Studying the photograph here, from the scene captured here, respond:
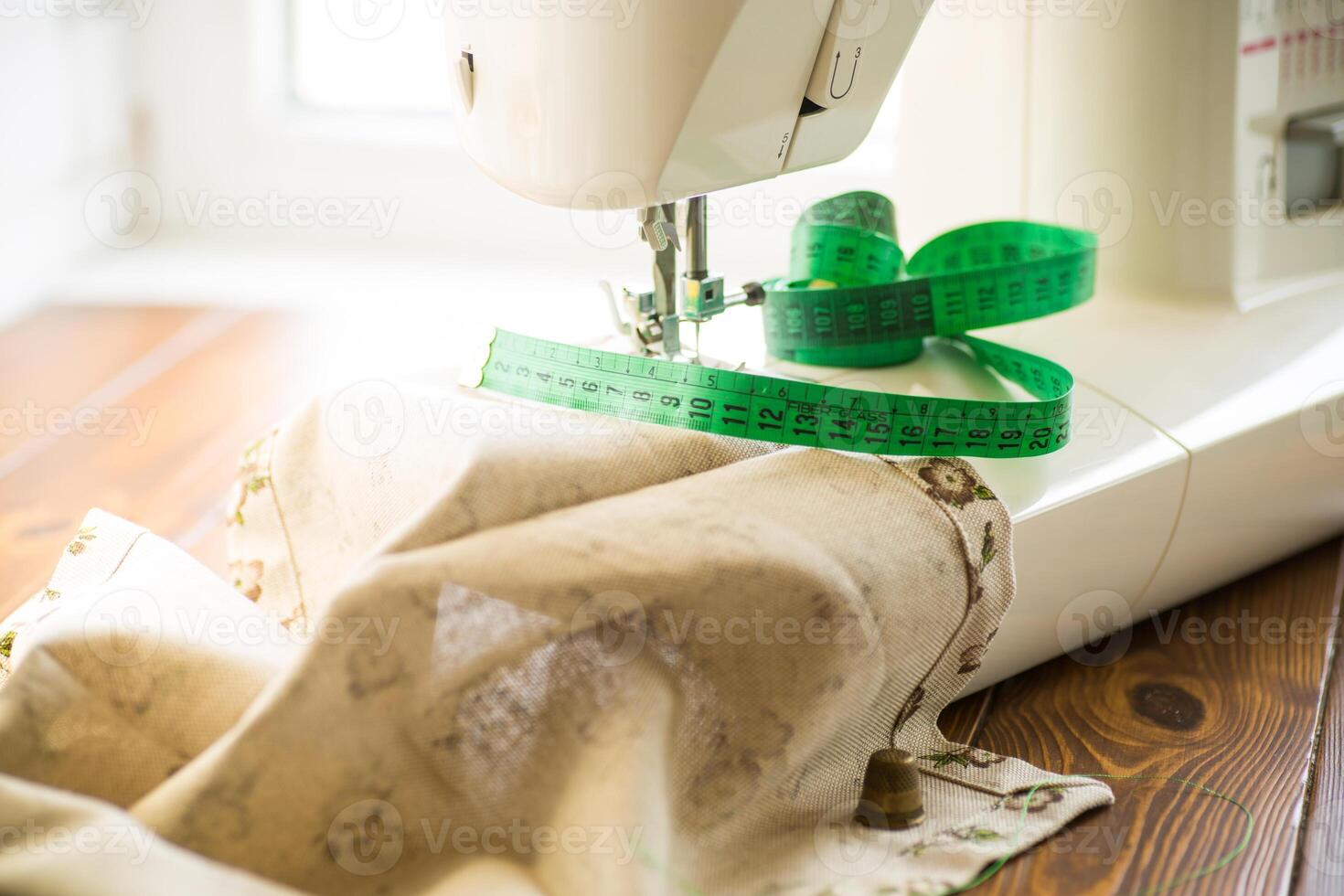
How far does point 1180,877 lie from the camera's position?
0.81 metres

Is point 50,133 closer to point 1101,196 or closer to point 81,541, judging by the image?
point 81,541

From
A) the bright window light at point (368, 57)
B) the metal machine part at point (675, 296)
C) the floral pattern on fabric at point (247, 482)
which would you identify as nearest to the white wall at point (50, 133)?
the bright window light at point (368, 57)

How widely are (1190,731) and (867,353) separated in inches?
15.7

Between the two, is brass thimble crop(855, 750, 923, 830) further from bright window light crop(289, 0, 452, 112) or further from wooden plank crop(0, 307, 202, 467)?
bright window light crop(289, 0, 452, 112)

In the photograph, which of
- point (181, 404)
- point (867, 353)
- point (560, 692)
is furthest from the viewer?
point (181, 404)

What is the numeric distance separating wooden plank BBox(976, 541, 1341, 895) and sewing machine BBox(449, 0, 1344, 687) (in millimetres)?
34

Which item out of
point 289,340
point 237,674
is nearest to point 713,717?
point 237,674

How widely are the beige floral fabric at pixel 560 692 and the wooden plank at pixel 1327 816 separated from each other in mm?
136

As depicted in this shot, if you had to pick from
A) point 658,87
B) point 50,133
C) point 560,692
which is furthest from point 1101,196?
point 50,133

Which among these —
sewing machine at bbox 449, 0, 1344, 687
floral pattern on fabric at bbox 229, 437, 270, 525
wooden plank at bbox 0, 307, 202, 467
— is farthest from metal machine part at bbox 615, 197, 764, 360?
wooden plank at bbox 0, 307, 202, 467

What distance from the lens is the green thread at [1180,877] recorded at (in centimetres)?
80

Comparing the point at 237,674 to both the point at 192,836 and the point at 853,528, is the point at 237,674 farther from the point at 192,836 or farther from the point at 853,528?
the point at 853,528

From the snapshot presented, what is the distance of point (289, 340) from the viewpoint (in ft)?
7.28

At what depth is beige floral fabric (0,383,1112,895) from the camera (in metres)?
0.69
